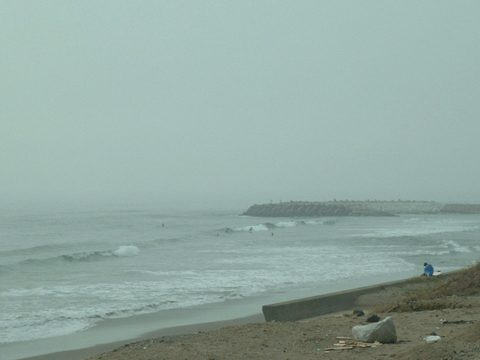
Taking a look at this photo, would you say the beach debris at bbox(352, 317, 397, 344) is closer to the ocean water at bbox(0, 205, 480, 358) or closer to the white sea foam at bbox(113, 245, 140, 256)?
the ocean water at bbox(0, 205, 480, 358)

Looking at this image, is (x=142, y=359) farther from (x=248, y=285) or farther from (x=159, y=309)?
(x=248, y=285)

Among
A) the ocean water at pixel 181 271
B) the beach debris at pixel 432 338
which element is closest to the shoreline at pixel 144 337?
the ocean water at pixel 181 271

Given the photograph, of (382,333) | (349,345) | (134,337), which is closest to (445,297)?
(382,333)

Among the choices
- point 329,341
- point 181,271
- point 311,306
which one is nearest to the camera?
point 329,341

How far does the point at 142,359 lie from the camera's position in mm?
9148

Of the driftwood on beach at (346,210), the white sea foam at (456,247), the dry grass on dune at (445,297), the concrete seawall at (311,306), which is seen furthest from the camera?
the driftwood on beach at (346,210)

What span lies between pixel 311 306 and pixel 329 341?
412cm

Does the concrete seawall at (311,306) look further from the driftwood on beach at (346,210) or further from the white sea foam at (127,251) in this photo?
the driftwood on beach at (346,210)

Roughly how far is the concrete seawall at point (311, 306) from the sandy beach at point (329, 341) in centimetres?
→ 144

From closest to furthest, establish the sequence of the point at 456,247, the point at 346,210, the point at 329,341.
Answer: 1. the point at 329,341
2. the point at 456,247
3. the point at 346,210

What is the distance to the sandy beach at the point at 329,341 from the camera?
25.0 feet

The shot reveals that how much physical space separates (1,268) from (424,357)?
2460 cm

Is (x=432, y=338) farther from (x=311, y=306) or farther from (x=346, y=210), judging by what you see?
(x=346, y=210)

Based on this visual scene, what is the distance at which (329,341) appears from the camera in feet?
32.6
